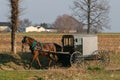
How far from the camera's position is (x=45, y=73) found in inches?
825

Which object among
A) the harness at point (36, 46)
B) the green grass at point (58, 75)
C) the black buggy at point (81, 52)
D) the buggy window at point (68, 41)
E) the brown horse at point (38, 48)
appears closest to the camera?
the green grass at point (58, 75)

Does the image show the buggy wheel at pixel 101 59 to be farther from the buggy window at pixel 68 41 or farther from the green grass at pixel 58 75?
the green grass at pixel 58 75

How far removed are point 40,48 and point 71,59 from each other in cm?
226

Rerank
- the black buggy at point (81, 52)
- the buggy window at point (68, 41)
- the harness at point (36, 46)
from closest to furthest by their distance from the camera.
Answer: the harness at point (36, 46) → the black buggy at point (81, 52) → the buggy window at point (68, 41)

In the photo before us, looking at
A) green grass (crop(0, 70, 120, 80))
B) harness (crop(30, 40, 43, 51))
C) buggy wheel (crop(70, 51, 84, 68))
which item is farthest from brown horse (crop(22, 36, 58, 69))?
green grass (crop(0, 70, 120, 80))

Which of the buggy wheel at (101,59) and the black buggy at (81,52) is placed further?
the buggy wheel at (101,59)

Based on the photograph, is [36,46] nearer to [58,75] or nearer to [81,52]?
[81,52]

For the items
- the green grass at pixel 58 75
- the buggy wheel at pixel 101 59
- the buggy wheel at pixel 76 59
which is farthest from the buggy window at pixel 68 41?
the green grass at pixel 58 75

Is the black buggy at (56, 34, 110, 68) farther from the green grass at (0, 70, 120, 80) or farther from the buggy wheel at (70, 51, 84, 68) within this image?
the green grass at (0, 70, 120, 80)

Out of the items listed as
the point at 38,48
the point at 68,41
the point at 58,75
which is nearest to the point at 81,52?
the point at 68,41

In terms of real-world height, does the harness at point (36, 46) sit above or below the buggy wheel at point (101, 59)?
above

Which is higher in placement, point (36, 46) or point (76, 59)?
point (36, 46)

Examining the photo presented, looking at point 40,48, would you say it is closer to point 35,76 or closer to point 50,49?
point 50,49

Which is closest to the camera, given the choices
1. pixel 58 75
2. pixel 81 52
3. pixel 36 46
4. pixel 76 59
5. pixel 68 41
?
pixel 58 75
